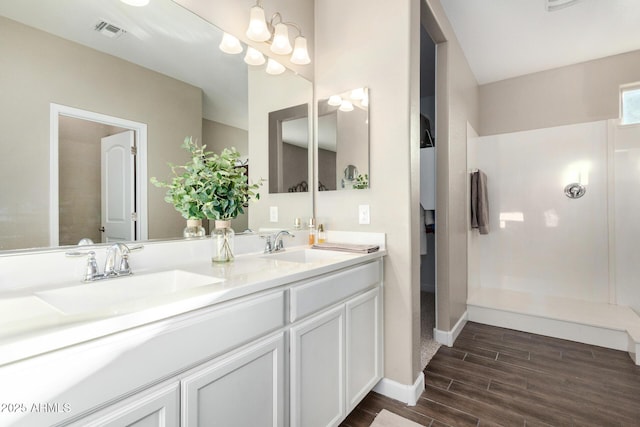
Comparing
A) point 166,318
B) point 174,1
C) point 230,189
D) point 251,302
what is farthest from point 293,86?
point 166,318

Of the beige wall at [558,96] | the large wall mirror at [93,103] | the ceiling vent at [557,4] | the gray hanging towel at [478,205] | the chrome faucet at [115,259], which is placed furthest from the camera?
the gray hanging towel at [478,205]

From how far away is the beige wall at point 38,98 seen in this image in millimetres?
932

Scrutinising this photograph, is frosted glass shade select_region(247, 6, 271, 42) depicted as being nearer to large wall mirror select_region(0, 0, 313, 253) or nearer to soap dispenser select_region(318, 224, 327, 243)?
large wall mirror select_region(0, 0, 313, 253)

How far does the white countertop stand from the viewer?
575 millimetres

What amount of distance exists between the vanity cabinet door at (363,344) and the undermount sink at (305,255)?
295mm

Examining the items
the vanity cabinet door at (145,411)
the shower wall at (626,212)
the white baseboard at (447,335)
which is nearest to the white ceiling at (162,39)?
the vanity cabinet door at (145,411)

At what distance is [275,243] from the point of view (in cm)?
179

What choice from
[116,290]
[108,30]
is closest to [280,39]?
[108,30]

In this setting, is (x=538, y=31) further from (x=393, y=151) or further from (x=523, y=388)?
(x=523, y=388)

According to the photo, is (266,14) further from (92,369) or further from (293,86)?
(92,369)

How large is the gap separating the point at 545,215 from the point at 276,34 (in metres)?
3.46

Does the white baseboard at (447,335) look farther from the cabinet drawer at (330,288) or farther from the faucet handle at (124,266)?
the faucet handle at (124,266)

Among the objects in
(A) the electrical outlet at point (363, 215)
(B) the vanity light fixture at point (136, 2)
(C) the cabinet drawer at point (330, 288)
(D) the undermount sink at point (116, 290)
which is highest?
(B) the vanity light fixture at point (136, 2)

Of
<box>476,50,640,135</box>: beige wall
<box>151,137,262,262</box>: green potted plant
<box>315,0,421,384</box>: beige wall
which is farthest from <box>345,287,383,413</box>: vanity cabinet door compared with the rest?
<box>476,50,640,135</box>: beige wall
